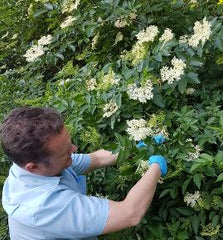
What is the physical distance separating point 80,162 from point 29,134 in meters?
0.55

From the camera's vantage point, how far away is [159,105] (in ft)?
Answer: 7.18

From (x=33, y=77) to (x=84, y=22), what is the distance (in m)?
0.75

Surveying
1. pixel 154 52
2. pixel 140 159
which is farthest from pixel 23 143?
pixel 154 52

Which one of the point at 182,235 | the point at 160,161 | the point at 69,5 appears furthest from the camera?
the point at 69,5

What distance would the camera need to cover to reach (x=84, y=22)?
9.59 feet

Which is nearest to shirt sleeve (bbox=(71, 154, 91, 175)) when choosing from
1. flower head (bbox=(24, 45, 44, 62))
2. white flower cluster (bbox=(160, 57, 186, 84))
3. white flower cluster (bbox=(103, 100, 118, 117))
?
white flower cluster (bbox=(103, 100, 118, 117))

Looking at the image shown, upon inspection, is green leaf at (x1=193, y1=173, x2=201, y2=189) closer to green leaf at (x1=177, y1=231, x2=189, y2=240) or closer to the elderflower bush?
the elderflower bush

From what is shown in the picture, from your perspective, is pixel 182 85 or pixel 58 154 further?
pixel 182 85

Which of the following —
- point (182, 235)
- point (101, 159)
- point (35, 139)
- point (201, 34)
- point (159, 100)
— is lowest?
point (182, 235)

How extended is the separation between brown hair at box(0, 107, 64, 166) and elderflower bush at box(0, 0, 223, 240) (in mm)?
366

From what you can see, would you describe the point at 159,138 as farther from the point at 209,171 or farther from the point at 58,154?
the point at 58,154

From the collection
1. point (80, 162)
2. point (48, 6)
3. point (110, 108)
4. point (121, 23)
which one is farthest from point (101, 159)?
point (48, 6)

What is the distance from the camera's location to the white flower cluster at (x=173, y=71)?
209cm

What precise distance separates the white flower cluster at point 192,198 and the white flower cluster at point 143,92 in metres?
0.48
